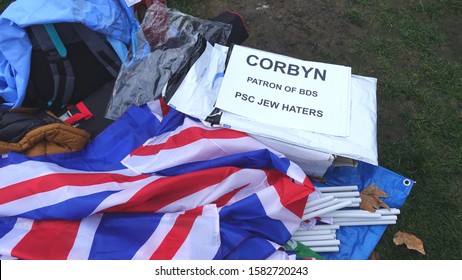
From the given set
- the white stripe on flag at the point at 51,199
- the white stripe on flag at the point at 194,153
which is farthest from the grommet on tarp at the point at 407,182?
the white stripe on flag at the point at 51,199

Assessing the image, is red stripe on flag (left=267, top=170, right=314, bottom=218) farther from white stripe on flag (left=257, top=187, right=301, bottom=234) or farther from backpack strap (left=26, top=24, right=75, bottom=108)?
backpack strap (left=26, top=24, right=75, bottom=108)

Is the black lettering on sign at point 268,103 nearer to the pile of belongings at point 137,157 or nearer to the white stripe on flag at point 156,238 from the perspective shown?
the pile of belongings at point 137,157

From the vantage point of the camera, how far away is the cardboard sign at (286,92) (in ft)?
5.95

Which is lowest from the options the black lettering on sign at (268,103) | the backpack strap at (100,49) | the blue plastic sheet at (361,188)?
the blue plastic sheet at (361,188)

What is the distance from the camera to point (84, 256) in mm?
1521

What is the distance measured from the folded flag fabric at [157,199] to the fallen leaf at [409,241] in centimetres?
67

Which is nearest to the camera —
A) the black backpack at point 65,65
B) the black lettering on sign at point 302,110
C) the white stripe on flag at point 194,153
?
the white stripe on flag at point 194,153

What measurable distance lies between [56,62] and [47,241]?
3.03ft

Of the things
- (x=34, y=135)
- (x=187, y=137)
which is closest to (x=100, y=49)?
(x=34, y=135)

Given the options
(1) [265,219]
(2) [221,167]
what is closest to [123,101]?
→ (2) [221,167]

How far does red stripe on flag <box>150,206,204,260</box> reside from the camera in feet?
5.08

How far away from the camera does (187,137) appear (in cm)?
178

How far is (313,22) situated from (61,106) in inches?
71.6
